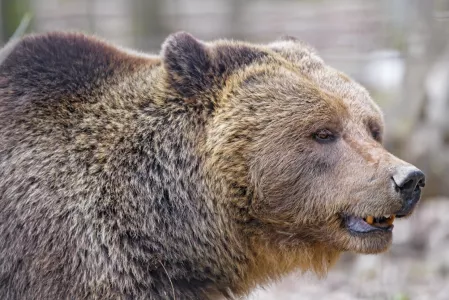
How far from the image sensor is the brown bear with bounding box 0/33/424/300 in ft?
16.3

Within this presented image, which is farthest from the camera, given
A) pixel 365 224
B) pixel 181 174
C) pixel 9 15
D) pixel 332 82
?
pixel 9 15

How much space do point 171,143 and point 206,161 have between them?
0.27 meters

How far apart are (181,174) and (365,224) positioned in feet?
4.10

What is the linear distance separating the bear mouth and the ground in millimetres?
3022

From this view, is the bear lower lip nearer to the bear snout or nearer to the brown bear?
the brown bear

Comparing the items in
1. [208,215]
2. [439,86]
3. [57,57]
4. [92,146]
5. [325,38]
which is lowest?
[325,38]

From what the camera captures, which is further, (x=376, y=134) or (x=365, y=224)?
(x=376, y=134)

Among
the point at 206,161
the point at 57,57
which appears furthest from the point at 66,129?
the point at 206,161

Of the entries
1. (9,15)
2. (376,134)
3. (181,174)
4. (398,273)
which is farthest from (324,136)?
(9,15)

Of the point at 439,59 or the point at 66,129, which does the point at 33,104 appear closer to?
the point at 66,129

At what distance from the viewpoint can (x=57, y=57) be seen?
5469 millimetres

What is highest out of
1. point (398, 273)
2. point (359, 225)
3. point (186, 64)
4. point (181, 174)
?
point (186, 64)

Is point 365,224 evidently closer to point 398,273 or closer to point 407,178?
point 407,178

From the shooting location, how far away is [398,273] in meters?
9.73
